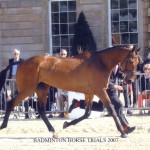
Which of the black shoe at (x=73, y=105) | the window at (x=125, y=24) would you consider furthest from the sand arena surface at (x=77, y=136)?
the window at (x=125, y=24)

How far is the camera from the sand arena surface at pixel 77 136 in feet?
40.5

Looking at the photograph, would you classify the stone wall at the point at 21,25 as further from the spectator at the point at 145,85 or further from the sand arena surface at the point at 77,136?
the sand arena surface at the point at 77,136

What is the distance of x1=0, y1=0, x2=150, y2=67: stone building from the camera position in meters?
→ 27.4

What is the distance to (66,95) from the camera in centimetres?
1756

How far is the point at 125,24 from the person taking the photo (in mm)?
27516

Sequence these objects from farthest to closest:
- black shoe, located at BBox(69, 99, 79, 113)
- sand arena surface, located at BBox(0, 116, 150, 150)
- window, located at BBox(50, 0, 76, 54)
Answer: window, located at BBox(50, 0, 76, 54), black shoe, located at BBox(69, 99, 79, 113), sand arena surface, located at BBox(0, 116, 150, 150)

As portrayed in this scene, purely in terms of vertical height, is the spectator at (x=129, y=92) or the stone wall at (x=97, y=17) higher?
the stone wall at (x=97, y=17)

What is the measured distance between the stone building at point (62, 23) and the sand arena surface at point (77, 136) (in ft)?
35.8

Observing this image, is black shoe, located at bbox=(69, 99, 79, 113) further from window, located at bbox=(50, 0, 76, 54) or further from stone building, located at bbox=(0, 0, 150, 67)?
window, located at bbox=(50, 0, 76, 54)

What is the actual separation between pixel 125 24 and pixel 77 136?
13.9 m

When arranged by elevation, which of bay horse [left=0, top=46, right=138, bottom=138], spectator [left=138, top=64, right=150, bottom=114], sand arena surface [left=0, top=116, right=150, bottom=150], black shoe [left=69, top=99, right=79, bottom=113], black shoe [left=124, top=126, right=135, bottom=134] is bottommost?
sand arena surface [left=0, top=116, right=150, bottom=150]

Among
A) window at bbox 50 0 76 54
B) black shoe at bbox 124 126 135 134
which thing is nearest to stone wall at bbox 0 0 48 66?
window at bbox 50 0 76 54

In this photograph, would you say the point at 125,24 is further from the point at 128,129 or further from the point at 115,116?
the point at 115,116

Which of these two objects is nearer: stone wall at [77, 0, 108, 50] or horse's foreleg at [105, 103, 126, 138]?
horse's foreleg at [105, 103, 126, 138]
